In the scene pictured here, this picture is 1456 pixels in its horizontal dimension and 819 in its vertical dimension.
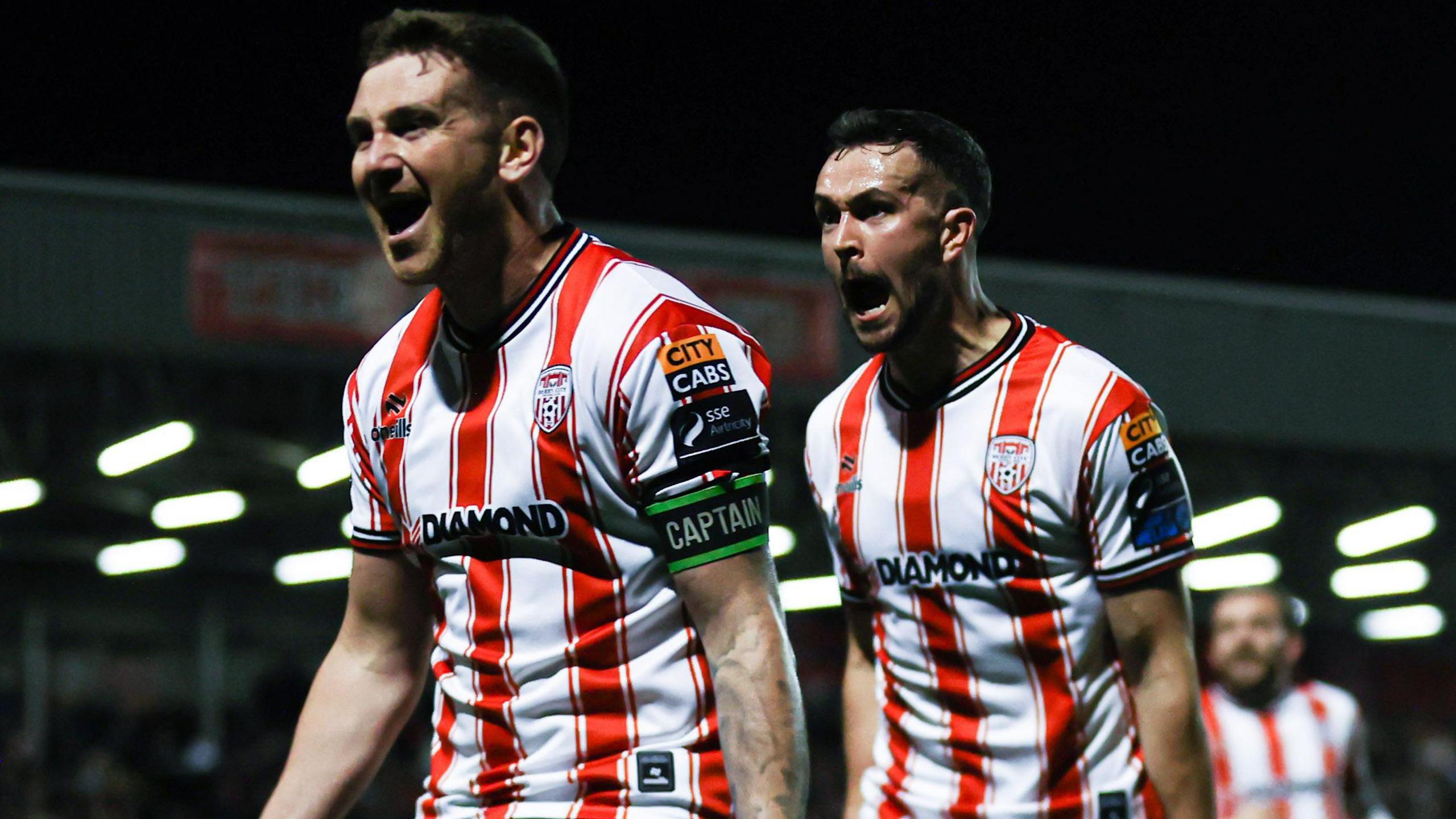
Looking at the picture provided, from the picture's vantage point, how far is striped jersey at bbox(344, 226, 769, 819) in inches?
97.7

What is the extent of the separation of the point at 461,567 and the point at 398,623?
368 millimetres

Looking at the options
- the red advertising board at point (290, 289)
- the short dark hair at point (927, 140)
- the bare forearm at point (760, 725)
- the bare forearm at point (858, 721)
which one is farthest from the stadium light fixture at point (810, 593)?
the bare forearm at point (760, 725)

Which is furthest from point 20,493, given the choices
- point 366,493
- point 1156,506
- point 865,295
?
point 1156,506

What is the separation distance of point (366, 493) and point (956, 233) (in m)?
1.45

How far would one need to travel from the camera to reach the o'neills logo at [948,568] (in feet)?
11.9

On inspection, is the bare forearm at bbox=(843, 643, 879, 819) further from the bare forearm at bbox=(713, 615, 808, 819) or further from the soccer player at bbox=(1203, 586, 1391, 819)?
the soccer player at bbox=(1203, 586, 1391, 819)

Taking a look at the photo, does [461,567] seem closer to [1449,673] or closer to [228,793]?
[228,793]

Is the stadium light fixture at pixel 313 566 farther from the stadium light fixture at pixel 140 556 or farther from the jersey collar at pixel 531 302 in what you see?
the jersey collar at pixel 531 302

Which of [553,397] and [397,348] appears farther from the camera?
[397,348]

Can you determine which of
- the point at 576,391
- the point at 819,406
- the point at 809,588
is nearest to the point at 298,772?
the point at 576,391

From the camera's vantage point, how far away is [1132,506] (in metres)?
3.53

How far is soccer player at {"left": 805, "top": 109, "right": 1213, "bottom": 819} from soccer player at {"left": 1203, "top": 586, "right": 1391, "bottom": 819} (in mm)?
3451

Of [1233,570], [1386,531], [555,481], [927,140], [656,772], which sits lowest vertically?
[656,772]

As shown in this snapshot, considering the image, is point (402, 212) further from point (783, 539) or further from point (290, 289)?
point (783, 539)
